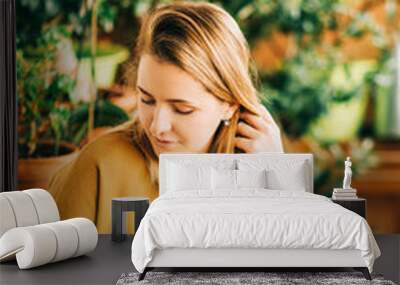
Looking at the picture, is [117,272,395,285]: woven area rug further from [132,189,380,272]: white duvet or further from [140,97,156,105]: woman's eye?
[140,97,156,105]: woman's eye

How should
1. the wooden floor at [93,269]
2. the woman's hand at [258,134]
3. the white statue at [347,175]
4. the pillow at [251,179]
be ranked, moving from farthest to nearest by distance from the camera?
the woman's hand at [258,134] < the white statue at [347,175] < the pillow at [251,179] < the wooden floor at [93,269]

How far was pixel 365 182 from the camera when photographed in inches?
282

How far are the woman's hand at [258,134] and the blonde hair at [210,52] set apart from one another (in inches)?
2.8

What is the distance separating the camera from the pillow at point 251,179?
20.9 feet

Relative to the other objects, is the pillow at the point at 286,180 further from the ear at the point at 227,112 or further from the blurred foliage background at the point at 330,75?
the ear at the point at 227,112

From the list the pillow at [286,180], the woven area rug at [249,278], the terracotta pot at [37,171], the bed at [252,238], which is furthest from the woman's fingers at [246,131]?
the woven area rug at [249,278]

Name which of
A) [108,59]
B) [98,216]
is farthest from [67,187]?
[108,59]

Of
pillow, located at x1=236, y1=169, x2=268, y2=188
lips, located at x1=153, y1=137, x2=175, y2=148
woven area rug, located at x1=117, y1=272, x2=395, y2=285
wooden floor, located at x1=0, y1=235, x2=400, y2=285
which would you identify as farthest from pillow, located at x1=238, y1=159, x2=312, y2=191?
woven area rug, located at x1=117, y1=272, x2=395, y2=285

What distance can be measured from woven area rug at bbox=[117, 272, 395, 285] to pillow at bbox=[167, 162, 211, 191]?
5.03 feet

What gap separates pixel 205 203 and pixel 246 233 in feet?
1.75

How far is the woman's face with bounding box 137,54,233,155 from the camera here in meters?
7.14

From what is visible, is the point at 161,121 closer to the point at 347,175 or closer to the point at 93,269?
the point at 347,175

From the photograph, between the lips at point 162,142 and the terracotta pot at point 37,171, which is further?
the terracotta pot at point 37,171

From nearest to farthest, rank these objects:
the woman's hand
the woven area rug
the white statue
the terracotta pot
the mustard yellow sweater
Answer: the woven area rug → the white statue → the woman's hand → the mustard yellow sweater → the terracotta pot
